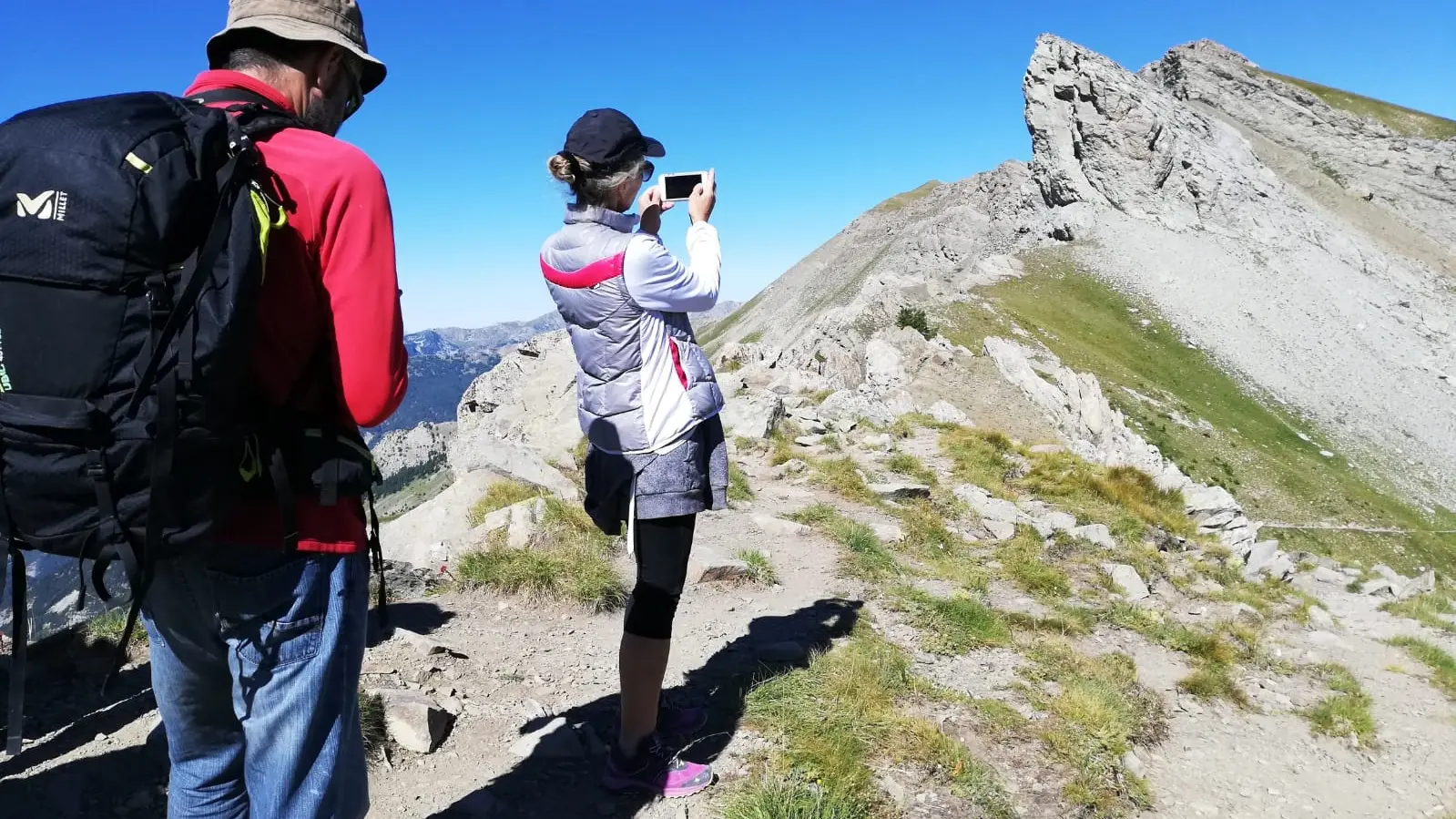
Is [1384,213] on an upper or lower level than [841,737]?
upper

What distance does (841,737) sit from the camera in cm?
500

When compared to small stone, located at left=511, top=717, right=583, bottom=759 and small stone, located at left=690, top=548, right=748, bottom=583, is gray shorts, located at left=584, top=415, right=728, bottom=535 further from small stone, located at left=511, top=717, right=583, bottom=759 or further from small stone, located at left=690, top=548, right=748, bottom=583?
small stone, located at left=690, top=548, right=748, bottom=583

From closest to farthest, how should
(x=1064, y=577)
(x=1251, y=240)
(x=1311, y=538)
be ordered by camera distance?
(x=1064, y=577) < (x=1311, y=538) < (x=1251, y=240)

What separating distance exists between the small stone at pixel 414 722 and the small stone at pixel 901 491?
332 inches

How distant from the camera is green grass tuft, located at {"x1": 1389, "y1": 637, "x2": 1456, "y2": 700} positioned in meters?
8.52

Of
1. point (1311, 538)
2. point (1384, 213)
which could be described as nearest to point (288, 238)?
point (1311, 538)

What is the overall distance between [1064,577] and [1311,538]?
27868mm

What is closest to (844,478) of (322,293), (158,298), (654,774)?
(654,774)

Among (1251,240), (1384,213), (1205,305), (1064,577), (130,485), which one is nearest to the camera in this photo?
(130,485)

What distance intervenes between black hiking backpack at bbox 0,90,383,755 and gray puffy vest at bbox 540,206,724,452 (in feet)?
6.28

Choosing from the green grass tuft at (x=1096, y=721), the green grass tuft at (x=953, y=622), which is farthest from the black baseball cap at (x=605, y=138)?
the green grass tuft at (x=953, y=622)

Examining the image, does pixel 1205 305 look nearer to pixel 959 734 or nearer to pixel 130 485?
pixel 959 734

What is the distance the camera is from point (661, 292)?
384 centimetres

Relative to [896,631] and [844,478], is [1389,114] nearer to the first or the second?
[844,478]
